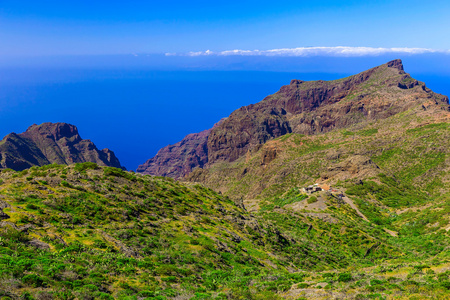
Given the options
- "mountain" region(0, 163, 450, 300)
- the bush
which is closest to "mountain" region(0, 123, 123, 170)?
"mountain" region(0, 163, 450, 300)

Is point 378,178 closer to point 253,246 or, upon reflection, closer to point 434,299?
point 253,246

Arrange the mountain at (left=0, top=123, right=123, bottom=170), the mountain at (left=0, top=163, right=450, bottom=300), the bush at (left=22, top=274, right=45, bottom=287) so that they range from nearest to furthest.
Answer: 1. the bush at (left=22, top=274, right=45, bottom=287)
2. the mountain at (left=0, top=163, right=450, bottom=300)
3. the mountain at (left=0, top=123, right=123, bottom=170)

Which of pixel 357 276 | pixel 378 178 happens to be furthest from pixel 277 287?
pixel 378 178

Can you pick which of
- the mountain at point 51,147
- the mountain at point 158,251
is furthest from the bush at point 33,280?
the mountain at point 51,147

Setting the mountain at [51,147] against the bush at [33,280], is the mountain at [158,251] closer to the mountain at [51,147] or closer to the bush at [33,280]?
the bush at [33,280]

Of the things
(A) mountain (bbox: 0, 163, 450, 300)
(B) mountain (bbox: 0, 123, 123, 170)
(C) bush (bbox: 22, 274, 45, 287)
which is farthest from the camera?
(B) mountain (bbox: 0, 123, 123, 170)

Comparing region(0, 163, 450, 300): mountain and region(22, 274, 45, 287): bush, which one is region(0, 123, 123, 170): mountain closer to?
region(0, 163, 450, 300): mountain

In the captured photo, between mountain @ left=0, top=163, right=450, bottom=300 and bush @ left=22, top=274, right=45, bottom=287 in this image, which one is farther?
mountain @ left=0, top=163, right=450, bottom=300

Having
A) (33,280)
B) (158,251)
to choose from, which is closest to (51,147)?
(158,251)
